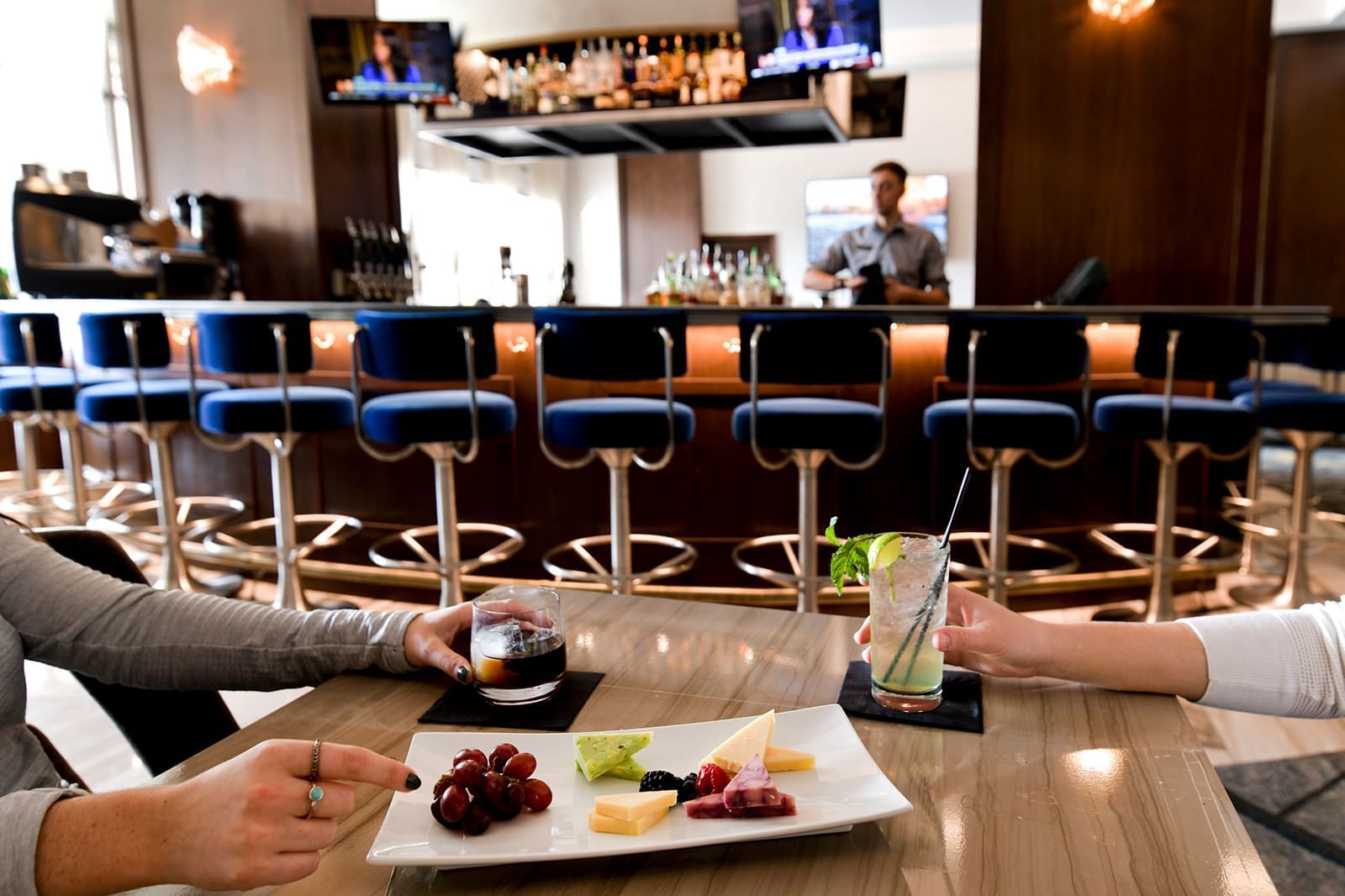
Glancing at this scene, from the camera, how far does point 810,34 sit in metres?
4.43

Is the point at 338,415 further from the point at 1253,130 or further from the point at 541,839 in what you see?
the point at 1253,130

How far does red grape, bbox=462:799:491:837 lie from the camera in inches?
29.6

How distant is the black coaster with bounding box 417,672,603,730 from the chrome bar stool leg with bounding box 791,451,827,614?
189cm

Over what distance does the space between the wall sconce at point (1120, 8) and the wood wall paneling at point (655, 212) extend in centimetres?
575

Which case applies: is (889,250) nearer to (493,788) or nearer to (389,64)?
(389,64)

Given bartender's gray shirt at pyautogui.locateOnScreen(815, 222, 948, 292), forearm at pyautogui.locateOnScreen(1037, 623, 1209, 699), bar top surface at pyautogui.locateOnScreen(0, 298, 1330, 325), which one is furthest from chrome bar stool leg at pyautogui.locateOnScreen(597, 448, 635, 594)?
bartender's gray shirt at pyautogui.locateOnScreen(815, 222, 948, 292)

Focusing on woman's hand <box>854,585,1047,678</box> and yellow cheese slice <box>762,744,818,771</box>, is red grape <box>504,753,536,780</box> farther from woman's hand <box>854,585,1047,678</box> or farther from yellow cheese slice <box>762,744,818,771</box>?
woman's hand <box>854,585,1047,678</box>

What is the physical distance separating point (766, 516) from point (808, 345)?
0.99 meters

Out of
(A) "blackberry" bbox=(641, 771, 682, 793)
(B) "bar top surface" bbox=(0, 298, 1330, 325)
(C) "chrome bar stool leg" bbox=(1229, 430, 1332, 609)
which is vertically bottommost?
(C) "chrome bar stool leg" bbox=(1229, 430, 1332, 609)

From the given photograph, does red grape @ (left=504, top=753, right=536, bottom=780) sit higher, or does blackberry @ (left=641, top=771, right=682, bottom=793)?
red grape @ (left=504, top=753, right=536, bottom=780)

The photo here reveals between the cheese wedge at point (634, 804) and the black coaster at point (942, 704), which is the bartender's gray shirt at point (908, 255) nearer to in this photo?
the black coaster at point (942, 704)

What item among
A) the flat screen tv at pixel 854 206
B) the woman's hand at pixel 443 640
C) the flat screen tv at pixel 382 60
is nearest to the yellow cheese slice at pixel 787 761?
the woman's hand at pixel 443 640

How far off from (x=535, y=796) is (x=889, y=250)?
4.69m

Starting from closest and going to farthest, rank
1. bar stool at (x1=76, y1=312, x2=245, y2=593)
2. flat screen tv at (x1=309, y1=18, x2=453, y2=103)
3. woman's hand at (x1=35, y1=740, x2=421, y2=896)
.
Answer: woman's hand at (x1=35, y1=740, x2=421, y2=896) → bar stool at (x1=76, y1=312, x2=245, y2=593) → flat screen tv at (x1=309, y1=18, x2=453, y2=103)
